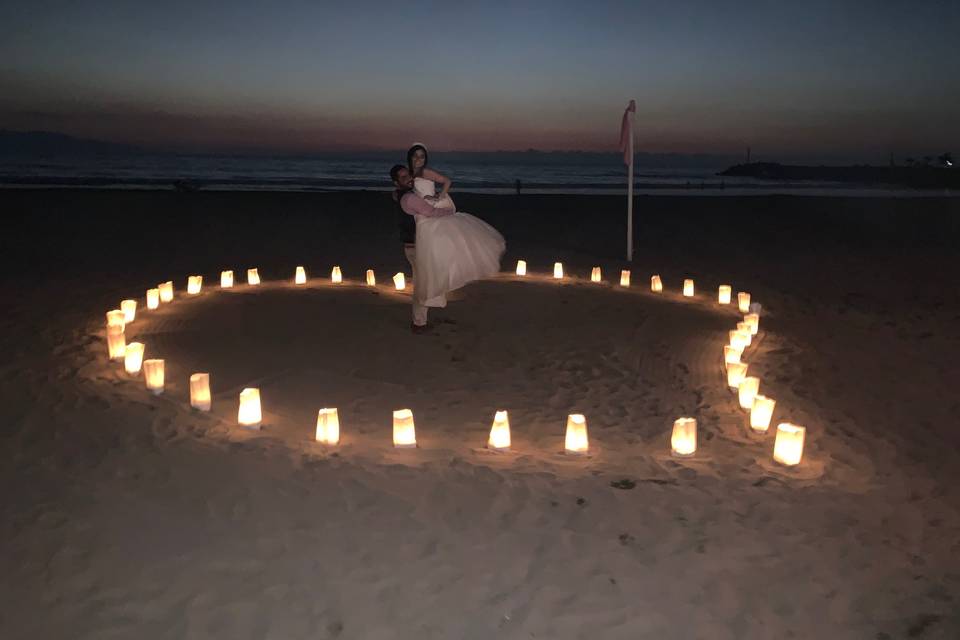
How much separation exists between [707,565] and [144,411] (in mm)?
3810

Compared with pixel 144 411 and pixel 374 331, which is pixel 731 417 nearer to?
pixel 374 331

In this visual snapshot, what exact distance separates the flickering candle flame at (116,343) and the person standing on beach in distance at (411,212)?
8.62ft

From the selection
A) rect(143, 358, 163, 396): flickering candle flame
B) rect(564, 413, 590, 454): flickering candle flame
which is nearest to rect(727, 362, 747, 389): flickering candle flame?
rect(564, 413, 590, 454): flickering candle flame

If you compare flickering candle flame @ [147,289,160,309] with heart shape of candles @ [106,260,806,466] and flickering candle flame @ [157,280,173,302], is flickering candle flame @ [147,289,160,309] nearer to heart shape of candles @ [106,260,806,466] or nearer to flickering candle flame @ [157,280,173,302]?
flickering candle flame @ [157,280,173,302]

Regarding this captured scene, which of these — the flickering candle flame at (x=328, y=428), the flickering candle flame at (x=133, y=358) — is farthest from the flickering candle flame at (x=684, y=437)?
the flickering candle flame at (x=133, y=358)

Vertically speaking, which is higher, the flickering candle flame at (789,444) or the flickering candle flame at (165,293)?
the flickering candle flame at (165,293)

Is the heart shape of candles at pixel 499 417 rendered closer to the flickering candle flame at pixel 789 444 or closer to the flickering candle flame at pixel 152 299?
the flickering candle flame at pixel 789 444

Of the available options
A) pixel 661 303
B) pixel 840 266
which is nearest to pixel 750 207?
pixel 840 266

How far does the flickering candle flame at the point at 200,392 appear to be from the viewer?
5207mm

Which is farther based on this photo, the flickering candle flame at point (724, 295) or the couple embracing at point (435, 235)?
Result: the flickering candle flame at point (724, 295)

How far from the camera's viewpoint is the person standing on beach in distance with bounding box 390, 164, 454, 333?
6.68m

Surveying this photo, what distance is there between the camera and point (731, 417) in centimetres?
560

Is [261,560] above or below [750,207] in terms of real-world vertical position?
below

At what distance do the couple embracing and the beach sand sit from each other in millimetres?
676
